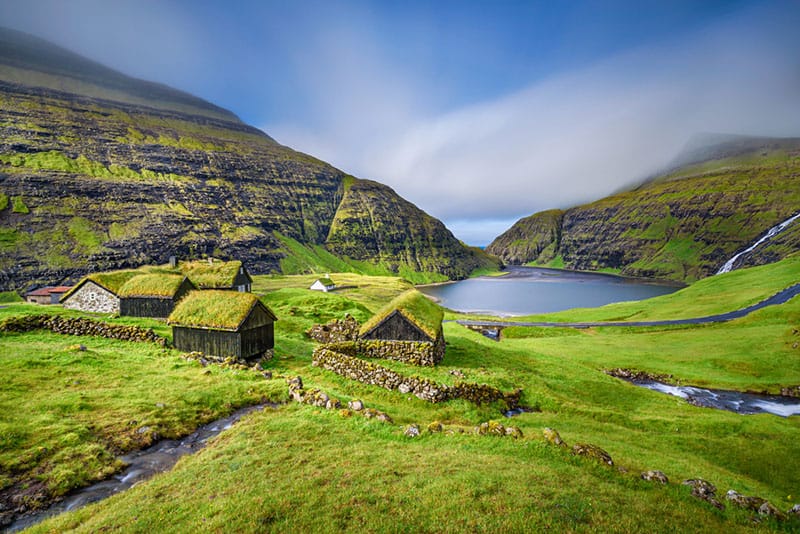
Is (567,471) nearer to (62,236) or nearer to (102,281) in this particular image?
(102,281)

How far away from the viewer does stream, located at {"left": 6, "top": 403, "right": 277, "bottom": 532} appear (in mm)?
10477

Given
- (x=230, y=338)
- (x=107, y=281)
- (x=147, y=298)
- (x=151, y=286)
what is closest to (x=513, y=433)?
(x=230, y=338)

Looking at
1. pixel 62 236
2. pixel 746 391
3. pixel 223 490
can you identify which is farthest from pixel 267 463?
pixel 62 236

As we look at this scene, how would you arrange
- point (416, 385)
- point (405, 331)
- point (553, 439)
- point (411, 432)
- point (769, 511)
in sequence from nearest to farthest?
point (769, 511) → point (553, 439) → point (411, 432) → point (416, 385) → point (405, 331)

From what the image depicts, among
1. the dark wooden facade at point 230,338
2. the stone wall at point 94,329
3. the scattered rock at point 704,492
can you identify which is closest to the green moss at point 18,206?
the stone wall at point 94,329

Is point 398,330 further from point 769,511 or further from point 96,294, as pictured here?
point 96,294

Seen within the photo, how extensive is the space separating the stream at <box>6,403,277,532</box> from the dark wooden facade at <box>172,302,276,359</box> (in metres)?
10.4

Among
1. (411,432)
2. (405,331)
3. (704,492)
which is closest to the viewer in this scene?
(704,492)

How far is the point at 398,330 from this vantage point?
92.8 ft

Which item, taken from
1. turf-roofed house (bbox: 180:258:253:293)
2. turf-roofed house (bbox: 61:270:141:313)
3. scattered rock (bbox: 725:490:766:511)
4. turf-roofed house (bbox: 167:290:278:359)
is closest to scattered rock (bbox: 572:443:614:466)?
scattered rock (bbox: 725:490:766:511)

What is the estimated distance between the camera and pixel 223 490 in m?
10.3

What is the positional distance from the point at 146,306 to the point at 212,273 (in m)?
18.7

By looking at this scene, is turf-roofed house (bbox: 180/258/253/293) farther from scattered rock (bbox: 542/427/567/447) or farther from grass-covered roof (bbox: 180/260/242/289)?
scattered rock (bbox: 542/427/567/447)

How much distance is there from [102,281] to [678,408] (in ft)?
193
